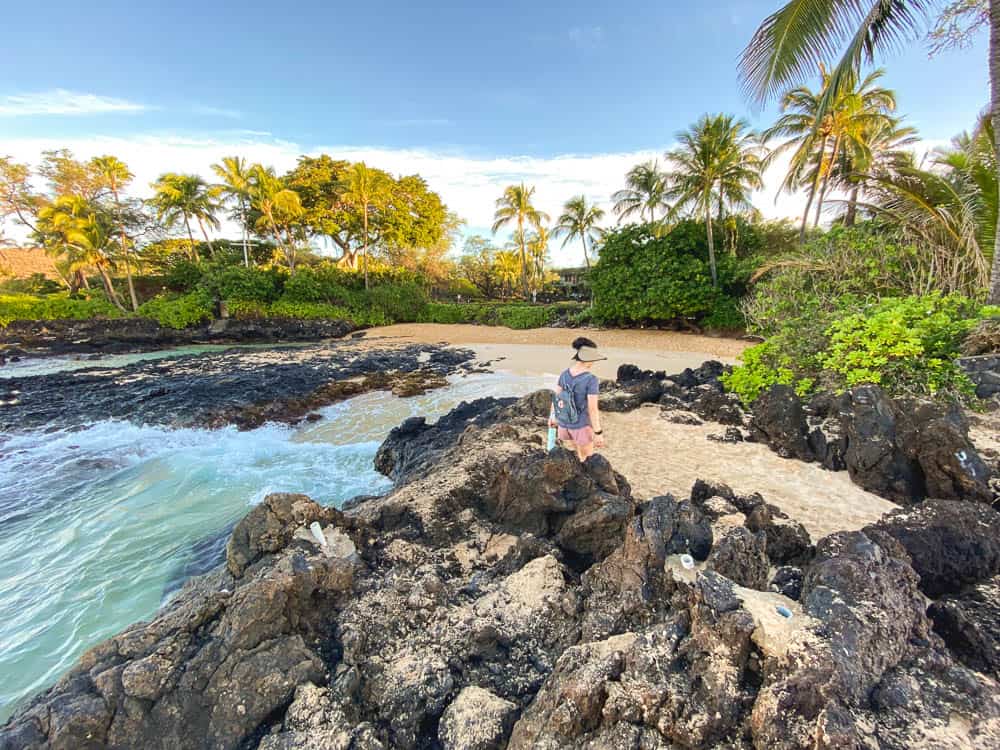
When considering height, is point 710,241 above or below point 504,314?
above

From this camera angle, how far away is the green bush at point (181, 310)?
79.0 feet

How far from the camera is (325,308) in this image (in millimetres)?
26891

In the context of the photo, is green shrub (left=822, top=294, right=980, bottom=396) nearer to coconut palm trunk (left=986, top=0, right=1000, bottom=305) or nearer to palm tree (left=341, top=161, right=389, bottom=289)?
coconut palm trunk (left=986, top=0, right=1000, bottom=305)

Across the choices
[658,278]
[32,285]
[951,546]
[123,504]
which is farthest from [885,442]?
[32,285]

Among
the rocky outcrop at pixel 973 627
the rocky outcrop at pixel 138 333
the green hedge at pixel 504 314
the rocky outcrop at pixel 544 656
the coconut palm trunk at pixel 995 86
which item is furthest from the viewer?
the green hedge at pixel 504 314

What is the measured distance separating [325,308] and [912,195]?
1067 inches

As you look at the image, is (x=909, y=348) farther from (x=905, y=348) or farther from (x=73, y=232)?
(x=73, y=232)

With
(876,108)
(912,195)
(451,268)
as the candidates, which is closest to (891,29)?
(912,195)

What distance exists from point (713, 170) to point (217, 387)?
20488 millimetres

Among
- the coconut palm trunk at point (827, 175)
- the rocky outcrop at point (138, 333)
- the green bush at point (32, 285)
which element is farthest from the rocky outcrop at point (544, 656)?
the green bush at point (32, 285)

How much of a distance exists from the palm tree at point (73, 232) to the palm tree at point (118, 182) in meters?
1.97

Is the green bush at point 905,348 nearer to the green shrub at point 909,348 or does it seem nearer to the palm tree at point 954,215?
the green shrub at point 909,348

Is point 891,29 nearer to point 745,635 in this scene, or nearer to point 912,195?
point 912,195

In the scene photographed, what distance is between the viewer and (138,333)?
75.7 ft
